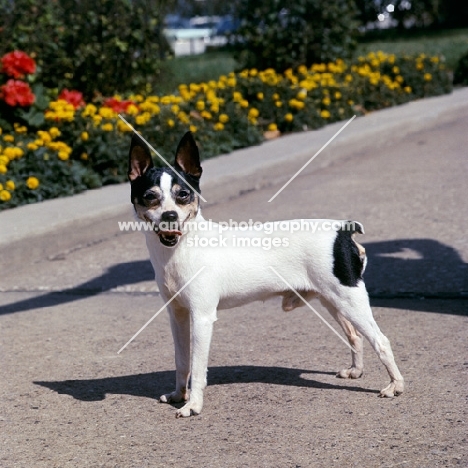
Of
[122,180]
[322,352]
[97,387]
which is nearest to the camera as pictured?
[97,387]

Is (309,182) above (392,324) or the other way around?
the other way around

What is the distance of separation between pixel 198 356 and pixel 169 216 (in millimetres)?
679

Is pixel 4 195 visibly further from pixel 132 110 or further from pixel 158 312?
pixel 158 312

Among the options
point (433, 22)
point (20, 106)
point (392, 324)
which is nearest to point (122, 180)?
point (20, 106)

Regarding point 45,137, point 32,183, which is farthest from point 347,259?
point 45,137

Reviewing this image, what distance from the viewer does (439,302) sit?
623 cm

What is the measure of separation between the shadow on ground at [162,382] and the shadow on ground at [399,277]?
1.41 m

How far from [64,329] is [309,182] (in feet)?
17.0

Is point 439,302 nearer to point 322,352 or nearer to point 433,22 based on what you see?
point 322,352

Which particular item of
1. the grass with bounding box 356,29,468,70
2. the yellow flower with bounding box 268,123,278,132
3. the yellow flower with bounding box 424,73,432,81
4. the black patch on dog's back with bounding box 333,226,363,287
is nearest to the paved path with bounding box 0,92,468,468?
the black patch on dog's back with bounding box 333,226,363,287

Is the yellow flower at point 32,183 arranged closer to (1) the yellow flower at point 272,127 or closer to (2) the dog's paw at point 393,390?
(1) the yellow flower at point 272,127

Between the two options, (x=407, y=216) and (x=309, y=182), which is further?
(x=309, y=182)

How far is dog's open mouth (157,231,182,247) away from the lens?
4.32 meters

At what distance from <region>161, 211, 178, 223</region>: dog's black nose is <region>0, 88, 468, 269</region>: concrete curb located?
355cm
